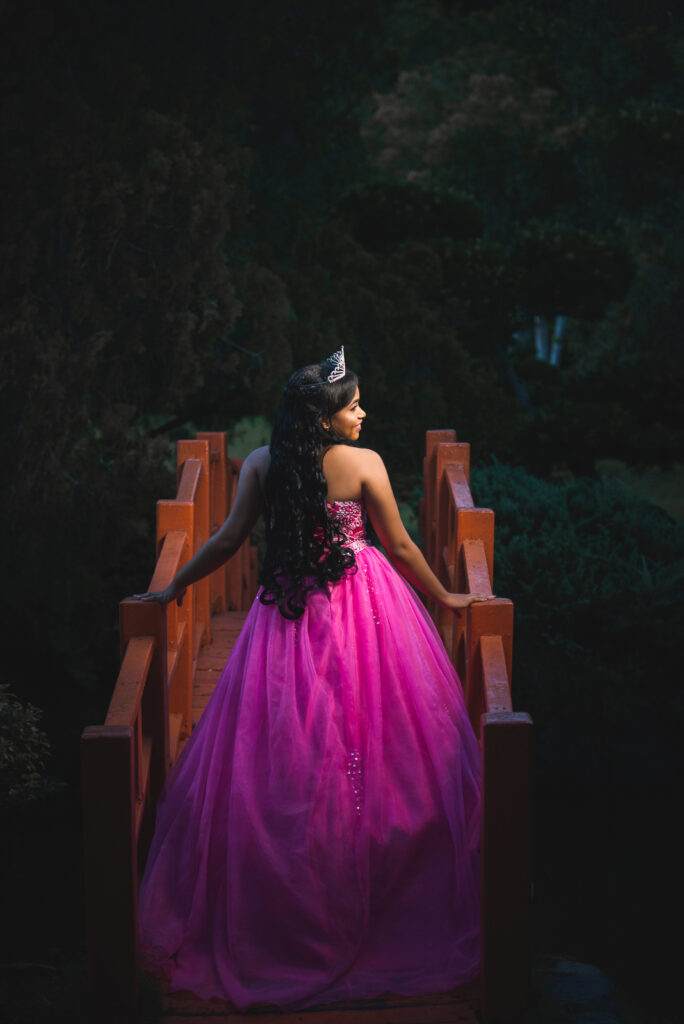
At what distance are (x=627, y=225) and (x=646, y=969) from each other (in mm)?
9778

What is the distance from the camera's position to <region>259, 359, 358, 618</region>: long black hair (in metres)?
3.24

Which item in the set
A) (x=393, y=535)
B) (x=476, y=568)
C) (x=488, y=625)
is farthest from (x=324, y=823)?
(x=476, y=568)

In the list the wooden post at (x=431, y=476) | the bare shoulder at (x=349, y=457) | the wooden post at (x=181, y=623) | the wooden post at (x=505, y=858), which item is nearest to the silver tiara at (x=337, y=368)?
the bare shoulder at (x=349, y=457)

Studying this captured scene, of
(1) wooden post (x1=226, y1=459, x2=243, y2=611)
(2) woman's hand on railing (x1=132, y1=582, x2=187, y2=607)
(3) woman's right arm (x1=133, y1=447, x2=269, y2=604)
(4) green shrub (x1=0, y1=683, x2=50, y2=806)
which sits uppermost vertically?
(3) woman's right arm (x1=133, y1=447, x2=269, y2=604)

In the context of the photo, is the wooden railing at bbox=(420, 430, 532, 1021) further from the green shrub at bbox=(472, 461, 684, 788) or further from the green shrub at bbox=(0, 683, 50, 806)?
the green shrub at bbox=(472, 461, 684, 788)

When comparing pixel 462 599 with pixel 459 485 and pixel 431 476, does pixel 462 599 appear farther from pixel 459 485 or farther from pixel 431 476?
pixel 431 476

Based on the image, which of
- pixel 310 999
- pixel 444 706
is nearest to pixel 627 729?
pixel 444 706

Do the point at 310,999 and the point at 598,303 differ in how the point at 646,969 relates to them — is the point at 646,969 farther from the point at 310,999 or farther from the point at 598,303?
the point at 598,303

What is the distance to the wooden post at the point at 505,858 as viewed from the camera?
8.99 feet

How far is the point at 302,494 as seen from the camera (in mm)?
3230

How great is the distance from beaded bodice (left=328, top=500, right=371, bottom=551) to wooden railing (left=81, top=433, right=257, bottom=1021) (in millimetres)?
528

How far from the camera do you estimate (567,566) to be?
759 centimetres

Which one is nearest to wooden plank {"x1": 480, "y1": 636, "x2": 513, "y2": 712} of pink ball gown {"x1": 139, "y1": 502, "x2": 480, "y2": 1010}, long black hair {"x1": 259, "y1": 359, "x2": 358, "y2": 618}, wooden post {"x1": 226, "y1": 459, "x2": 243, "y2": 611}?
pink ball gown {"x1": 139, "y1": 502, "x2": 480, "y2": 1010}

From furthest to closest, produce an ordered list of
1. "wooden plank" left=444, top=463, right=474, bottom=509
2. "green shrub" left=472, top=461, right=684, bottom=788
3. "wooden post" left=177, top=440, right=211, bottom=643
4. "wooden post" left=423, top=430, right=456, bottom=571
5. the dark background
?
1. "green shrub" left=472, top=461, right=684, bottom=788
2. the dark background
3. "wooden post" left=423, top=430, right=456, bottom=571
4. "wooden post" left=177, top=440, right=211, bottom=643
5. "wooden plank" left=444, top=463, right=474, bottom=509
